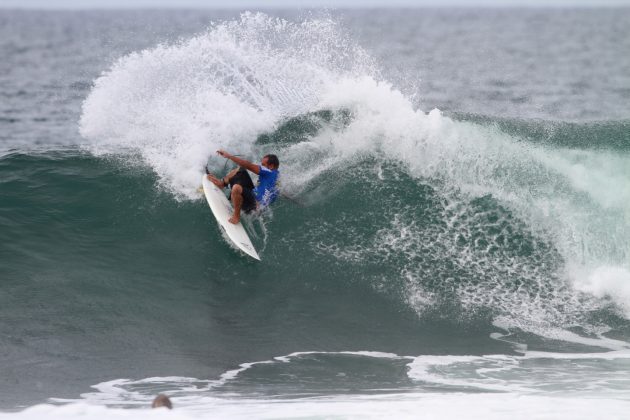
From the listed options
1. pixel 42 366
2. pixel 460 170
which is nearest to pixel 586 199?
pixel 460 170

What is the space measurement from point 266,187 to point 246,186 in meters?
0.30

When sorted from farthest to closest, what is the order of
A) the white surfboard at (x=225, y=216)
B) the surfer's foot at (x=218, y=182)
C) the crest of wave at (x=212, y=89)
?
the crest of wave at (x=212, y=89) < the surfer's foot at (x=218, y=182) < the white surfboard at (x=225, y=216)

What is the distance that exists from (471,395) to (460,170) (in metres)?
5.50

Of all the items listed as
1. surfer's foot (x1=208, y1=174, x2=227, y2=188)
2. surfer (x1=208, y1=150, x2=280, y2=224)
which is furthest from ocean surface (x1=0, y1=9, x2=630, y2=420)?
surfer's foot (x1=208, y1=174, x2=227, y2=188)

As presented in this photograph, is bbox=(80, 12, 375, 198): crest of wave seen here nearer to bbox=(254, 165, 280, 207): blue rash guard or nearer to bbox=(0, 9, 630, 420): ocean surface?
bbox=(0, 9, 630, 420): ocean surface

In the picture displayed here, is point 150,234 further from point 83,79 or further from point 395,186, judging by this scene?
point 83,79

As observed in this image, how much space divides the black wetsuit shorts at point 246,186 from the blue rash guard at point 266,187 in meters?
0.10

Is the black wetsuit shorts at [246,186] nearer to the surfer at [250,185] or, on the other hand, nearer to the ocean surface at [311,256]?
the surfer at [250,185]

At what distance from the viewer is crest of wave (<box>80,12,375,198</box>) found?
46.5ft

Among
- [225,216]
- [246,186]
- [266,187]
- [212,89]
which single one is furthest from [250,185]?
[212,89]

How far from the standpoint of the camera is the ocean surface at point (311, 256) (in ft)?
29.3

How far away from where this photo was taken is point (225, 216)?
11.8 meters

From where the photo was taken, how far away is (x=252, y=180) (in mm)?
12789

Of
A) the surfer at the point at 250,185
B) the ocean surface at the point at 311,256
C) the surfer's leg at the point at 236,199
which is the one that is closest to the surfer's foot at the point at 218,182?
the surfer at the point at 250,185
